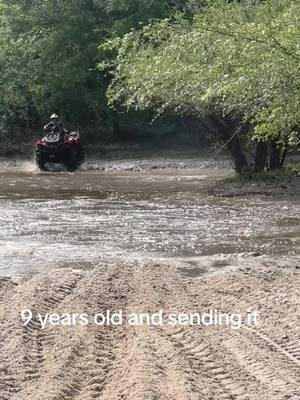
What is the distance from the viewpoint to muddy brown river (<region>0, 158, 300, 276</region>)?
10.3 m

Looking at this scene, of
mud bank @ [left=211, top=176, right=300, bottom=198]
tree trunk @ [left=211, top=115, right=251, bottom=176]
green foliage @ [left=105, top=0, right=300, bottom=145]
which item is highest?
green foliage @ [left=105, top=0, right=300, bottom=145]

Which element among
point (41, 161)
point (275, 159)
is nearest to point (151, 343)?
point (275, 159)

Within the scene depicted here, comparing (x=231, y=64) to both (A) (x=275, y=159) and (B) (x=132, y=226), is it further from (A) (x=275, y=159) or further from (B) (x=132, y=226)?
(A) (x=275, y=159)

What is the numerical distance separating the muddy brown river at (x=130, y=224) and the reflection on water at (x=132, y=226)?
1 cm

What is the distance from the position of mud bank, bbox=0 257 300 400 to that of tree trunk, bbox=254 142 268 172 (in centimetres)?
1373

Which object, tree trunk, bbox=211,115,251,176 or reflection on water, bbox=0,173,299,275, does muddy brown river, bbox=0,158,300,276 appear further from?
tree trunk, bbox=211,115,251,176

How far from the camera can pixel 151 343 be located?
5.43 metres

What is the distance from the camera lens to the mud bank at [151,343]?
4531 millimetres

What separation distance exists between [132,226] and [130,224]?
27 centimetres

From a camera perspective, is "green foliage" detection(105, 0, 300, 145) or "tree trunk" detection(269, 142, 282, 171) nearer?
"green foliage" detection(105, 0, 300, 145)

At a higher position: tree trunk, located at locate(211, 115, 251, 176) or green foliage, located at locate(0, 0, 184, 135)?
green foliage, located at locate(0, 0, 184, 135)

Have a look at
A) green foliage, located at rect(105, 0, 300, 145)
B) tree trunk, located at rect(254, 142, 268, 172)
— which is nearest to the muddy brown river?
tree trunk, located at rect(254, 142, 268, 172)

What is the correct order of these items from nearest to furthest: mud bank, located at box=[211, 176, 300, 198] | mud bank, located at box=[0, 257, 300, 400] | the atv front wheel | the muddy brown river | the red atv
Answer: mud bank, located at box=[0, 257, 300, 400] < the muddy brown river < mud bank, located at box=[211, 176, 300, 198] < the red atv < the atv front wheel

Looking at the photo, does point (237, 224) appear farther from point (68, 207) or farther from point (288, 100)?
point (68, 207)
